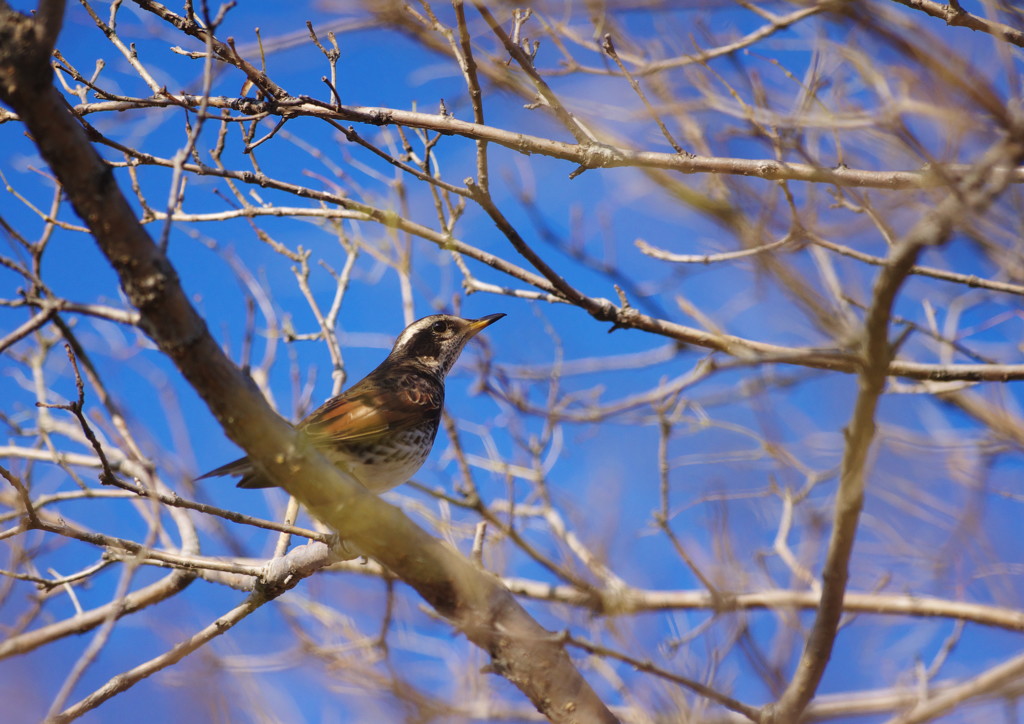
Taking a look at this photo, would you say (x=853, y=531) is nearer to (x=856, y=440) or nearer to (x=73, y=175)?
(x=856, y=440)

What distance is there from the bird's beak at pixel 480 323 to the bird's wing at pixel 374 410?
3.12 feet

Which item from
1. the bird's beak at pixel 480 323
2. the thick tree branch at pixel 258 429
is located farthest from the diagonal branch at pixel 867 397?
the bird's beak at pixel 480 323

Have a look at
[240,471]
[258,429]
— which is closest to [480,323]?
[240,471]

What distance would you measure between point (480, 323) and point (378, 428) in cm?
216

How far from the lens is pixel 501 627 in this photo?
3826 mm

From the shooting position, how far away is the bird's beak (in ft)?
26.3

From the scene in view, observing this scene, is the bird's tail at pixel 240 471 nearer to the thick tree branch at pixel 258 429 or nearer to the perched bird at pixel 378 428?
the perched bird at pixel 378 428

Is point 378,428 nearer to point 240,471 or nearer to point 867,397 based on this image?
point 240,471

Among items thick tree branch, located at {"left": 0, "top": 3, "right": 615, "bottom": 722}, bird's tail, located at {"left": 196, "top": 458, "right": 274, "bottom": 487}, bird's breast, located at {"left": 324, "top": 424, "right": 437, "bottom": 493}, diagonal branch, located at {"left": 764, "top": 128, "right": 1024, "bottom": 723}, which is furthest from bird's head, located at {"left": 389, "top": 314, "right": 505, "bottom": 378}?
diagonal branch, located at {"left": 764, "top": 128, "right": 1024, "bottom": 723}

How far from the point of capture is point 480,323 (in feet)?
26.6

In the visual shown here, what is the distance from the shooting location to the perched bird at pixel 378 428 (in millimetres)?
6082

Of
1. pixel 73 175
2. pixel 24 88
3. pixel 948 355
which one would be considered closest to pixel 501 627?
pixel 73 175

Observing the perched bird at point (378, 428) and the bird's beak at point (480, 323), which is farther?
the bird's beak at point (480, 323)

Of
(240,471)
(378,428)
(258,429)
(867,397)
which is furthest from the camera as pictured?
(378,428)
